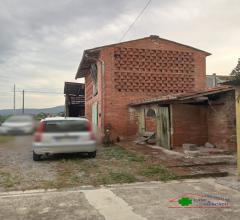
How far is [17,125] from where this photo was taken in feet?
45.5

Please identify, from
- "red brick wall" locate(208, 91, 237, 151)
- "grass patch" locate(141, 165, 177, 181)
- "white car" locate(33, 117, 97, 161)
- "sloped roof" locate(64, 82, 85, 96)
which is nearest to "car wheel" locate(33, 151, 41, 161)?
"white car" locate(33, 117, 97, 161)

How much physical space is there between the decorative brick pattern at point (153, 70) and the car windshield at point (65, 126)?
7718mm

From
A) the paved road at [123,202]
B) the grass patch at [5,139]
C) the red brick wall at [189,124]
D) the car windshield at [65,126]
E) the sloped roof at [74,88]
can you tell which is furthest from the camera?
the sloped roof at [74,88]

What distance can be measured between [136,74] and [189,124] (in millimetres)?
5952

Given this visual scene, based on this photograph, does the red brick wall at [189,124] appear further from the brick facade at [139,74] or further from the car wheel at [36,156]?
the car wheel at [36,156]

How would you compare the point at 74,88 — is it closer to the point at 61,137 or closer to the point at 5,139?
the point at 5,139

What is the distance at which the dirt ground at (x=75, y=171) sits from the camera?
707 cm

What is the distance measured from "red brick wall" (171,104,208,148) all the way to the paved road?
6127 mm

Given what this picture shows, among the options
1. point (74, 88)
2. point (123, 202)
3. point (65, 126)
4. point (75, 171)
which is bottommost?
point (123, 202)

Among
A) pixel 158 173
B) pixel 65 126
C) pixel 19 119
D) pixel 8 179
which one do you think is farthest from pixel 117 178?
pixel 19 119

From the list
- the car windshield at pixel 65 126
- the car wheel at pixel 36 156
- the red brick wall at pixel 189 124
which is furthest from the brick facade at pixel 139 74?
the car wheel at pixel 36 156

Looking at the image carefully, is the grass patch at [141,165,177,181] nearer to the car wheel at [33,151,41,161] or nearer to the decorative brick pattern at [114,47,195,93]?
the car wheel at [33,151,41,161]

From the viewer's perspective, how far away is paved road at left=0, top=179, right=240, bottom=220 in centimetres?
478

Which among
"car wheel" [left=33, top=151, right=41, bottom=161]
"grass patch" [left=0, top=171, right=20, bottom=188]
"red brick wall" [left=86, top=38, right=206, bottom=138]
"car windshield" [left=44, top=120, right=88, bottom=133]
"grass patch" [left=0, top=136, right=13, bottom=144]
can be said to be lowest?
"grass patch" [left=0, top=171, right=20, bottom=188]
